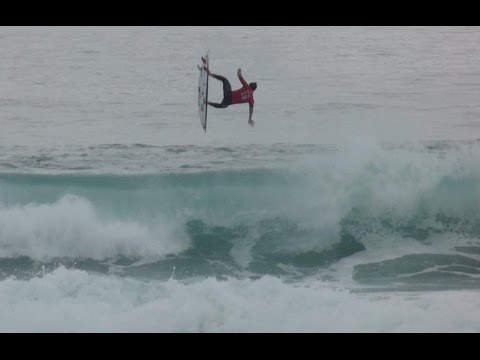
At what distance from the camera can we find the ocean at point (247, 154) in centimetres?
797

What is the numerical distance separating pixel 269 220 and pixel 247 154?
0.65m

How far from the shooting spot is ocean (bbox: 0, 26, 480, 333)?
7.97 m

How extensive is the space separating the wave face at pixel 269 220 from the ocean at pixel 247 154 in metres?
0.01

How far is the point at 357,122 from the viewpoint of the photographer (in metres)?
8.30

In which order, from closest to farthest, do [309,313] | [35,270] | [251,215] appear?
[309,313] → [35,270] → [251,215]

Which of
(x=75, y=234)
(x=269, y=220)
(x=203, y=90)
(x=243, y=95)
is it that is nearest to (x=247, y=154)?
(x=269, y=220)

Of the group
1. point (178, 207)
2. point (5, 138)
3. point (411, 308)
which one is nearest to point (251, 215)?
point (178, 207)

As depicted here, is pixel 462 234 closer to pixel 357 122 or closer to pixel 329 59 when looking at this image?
pixel 357 122

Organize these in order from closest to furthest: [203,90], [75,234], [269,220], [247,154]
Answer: [203,90] → [75,234] → [269,220] → [247,154]

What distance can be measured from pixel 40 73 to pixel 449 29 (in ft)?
12.5

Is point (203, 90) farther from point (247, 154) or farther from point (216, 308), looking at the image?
point (216, 308)

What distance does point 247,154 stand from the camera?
8.29 meters

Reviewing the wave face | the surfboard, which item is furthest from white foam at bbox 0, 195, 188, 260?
the surfboard

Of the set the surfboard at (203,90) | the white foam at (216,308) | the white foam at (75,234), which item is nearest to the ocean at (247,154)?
the white foam at (75,234)
